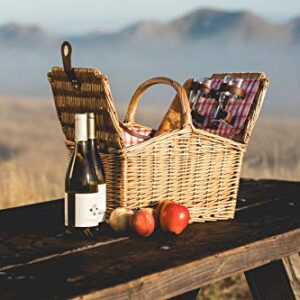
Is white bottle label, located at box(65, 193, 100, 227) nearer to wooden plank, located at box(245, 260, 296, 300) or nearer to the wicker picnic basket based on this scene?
the wicker picnic basket

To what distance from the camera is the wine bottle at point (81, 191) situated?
6.23ft

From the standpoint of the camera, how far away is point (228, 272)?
6.10ft

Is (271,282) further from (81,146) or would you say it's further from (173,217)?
(81,146)

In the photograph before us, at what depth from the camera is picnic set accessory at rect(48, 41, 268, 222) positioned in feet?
6.66

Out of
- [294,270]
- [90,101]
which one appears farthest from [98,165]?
[294,270]

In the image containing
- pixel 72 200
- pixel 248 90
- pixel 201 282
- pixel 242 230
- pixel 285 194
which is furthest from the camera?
pixel 285 194

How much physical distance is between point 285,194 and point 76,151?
1.06 m

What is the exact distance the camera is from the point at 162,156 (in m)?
2.12

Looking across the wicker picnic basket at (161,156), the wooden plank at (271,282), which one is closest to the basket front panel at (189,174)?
the wicker picnic basket at (161,156)

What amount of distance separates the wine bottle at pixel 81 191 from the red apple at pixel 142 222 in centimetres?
10

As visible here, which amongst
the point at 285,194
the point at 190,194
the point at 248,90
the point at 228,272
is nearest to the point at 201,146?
the point at 190,194

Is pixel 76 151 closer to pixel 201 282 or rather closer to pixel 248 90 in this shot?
pixel 201 282

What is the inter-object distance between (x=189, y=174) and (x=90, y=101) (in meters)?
0.38

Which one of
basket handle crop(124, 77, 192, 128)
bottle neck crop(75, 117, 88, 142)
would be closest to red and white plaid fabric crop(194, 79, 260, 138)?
basket handle crop(124, 77, 192, 128)
